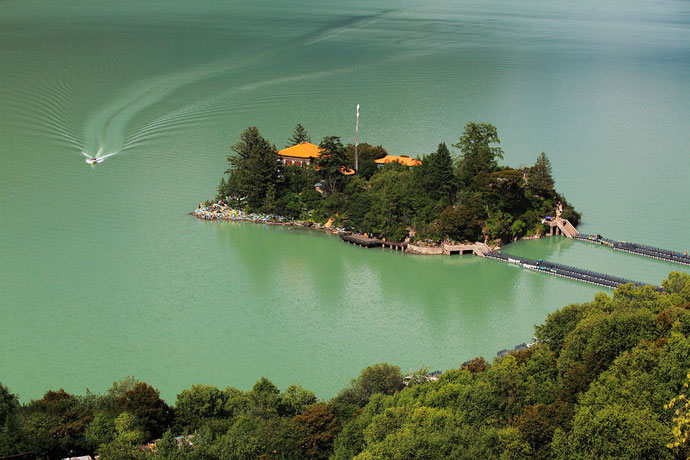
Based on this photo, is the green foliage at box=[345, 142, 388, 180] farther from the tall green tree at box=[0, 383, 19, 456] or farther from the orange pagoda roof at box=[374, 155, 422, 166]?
the tall green tree at box=[0, 383, 19, 456]

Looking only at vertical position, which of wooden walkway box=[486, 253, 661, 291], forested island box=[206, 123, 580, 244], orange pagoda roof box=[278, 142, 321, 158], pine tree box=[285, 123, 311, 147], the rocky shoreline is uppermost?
pine tree box=[285, 123, 311, 147]

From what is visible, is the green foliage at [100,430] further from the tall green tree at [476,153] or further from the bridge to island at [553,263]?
the tall green tree at [476,153]

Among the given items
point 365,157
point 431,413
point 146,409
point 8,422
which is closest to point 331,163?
point 365,157

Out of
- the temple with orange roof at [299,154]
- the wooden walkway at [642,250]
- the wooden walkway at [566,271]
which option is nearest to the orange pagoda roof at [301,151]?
the temple with orange roof at [299,154]

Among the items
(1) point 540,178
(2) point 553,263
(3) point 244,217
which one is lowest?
(2) point 553,263

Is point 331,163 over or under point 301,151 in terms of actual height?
under

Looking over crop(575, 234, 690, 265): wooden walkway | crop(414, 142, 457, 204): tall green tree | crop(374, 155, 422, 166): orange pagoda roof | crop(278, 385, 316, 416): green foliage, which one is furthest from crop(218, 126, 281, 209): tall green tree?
crop(278, 385, 316, 416): green foliage

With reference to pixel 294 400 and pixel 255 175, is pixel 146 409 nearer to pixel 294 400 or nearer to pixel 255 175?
pixel 294 400

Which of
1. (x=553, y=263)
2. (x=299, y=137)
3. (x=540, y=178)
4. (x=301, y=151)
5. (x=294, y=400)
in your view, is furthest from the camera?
(x=299, y=137)
